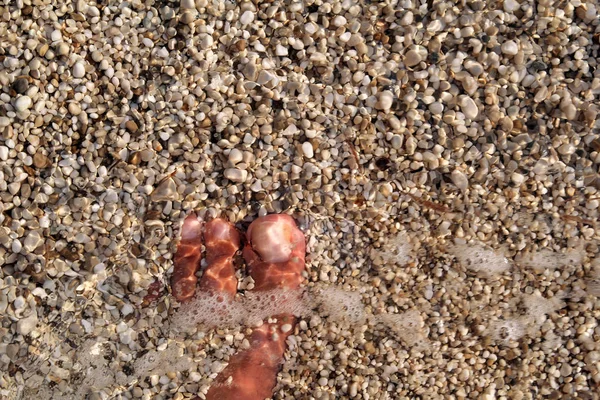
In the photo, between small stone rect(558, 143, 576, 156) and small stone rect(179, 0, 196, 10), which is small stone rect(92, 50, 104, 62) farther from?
small stone rect(558, 143, 576, 156)

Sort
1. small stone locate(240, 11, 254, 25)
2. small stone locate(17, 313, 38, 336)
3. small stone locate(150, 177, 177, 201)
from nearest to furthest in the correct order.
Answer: small stone locate(17, 313, 38, 336) → small stone locate(150, 177, 177, 201) → small stone locate(240, 11, 254, 25)

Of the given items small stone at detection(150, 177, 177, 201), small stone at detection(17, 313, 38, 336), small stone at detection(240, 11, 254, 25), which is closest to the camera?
small stone at detection(17, 313, 38, 336)

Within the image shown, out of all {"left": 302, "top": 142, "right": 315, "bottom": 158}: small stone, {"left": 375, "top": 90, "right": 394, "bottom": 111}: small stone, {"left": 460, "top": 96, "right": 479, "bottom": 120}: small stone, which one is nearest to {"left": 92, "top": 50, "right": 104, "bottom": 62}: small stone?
{"left": 302, "top": 142, "right": 315, "bottom": 158}: small stone

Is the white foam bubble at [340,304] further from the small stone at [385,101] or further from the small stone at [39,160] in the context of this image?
the small stone at [39,160]

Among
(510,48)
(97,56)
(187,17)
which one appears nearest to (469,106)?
(510,48)

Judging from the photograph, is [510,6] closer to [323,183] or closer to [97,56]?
[323,183]

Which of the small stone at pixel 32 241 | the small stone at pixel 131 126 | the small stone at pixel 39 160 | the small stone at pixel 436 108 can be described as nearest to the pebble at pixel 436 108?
the small stone at pixel 436 108
